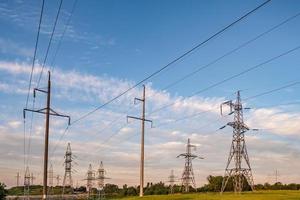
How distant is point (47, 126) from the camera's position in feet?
142

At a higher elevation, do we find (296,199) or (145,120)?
(145,120)

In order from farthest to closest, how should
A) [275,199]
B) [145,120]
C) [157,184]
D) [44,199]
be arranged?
[157,184], [145,120], [275,199], [44,199]

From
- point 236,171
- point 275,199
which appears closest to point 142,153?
point 236,171

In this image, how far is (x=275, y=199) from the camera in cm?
4828

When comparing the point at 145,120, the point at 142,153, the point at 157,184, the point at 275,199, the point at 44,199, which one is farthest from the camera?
the point at 157,184

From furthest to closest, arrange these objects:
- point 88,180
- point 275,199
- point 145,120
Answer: point 88,180 → point 145,120 → point 275,199

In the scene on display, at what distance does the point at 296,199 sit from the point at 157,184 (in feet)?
440

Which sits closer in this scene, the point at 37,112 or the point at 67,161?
the point at 37,112

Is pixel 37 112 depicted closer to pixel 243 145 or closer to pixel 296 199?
pixel 296 199

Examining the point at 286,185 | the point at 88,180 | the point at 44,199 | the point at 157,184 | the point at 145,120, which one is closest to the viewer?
the point at 44,199

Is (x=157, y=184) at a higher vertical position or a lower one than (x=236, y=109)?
lower

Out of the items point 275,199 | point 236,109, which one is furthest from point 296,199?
point 236,109

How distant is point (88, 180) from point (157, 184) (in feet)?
105

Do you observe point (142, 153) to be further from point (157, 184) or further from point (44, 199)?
point (157, 184)
